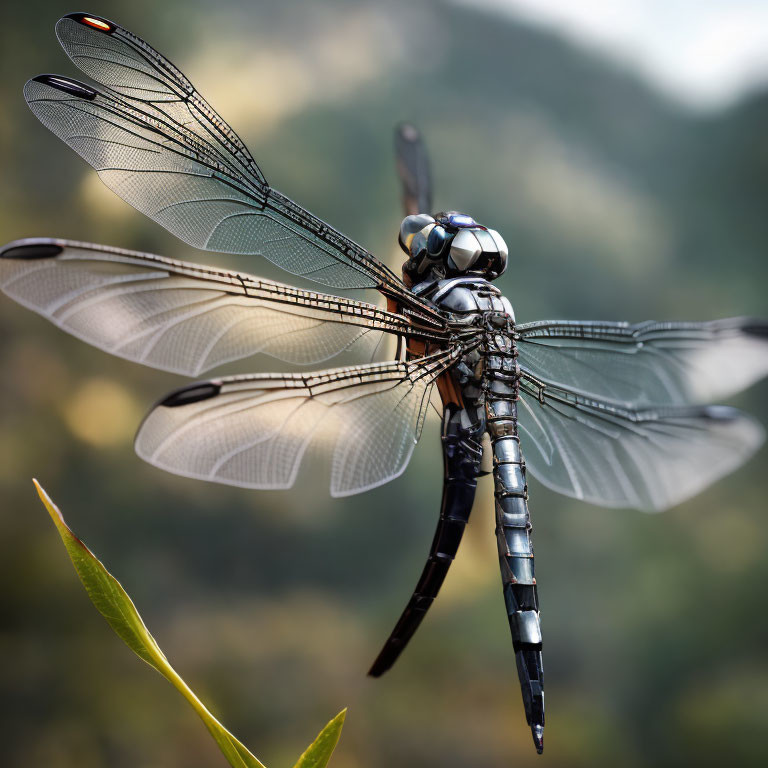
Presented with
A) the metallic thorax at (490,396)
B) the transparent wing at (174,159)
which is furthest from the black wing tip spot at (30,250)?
the metallic thorax at (490,396)

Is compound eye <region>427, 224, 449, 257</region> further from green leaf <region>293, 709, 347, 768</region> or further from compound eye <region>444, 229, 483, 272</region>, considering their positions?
green leaf <region>293, 709, 347, 768</region>

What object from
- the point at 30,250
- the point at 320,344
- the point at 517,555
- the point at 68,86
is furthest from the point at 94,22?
the point at 517,555

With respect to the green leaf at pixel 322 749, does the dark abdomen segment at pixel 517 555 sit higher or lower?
higher

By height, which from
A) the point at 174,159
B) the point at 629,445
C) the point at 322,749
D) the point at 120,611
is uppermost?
the point at 174,159

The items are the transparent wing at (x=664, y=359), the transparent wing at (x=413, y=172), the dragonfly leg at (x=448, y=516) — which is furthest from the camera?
the transparent wing at (x=413, y=172)

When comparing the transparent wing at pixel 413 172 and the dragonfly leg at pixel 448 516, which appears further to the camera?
the transparent wing at pixel 413 172

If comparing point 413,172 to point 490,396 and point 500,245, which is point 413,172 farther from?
point 490,396

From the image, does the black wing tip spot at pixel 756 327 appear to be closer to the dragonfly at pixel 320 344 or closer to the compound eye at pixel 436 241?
the dragonfly at pixel 320 344

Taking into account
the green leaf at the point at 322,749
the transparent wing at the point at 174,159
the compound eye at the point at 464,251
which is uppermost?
the transparent wing at the point at 174,159
